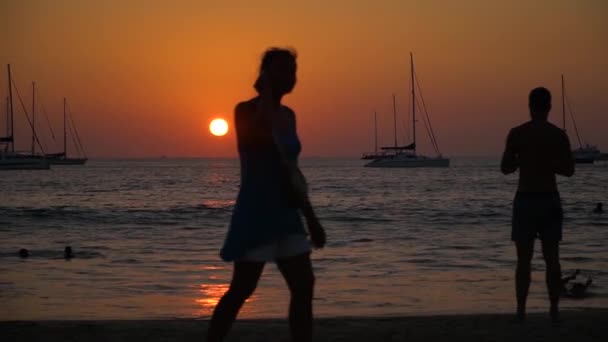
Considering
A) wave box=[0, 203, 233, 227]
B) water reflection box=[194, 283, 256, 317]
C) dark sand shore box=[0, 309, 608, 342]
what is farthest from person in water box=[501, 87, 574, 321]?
wave box=[0, 203, 233, 227]

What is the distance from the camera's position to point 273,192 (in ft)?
12.8

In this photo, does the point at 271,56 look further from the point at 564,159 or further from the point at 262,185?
the point at 564,159

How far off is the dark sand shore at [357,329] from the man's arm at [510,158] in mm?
1116

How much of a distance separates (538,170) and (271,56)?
2493 mm

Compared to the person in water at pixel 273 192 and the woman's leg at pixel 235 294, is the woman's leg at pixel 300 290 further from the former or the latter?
the woman's leg at pixel 235 294

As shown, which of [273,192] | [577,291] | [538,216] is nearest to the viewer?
[273,192]

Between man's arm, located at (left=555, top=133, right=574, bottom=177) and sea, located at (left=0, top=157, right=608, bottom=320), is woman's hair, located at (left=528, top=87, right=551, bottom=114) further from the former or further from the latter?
sea, located at (left=0, top=157, right=608, bottom=320)

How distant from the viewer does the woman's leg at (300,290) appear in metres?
3.91

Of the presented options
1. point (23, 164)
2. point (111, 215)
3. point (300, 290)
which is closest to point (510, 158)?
point (300, 290)

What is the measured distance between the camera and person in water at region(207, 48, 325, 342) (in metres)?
3.86

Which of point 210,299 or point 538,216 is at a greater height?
point 538,216

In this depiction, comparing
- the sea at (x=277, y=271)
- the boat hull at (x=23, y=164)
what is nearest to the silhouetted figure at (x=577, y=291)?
the sea at (x=277, y=271)

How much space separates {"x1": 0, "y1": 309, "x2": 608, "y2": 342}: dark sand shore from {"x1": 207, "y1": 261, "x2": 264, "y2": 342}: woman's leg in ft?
5.60

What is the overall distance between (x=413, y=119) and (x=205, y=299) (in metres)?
70.1
